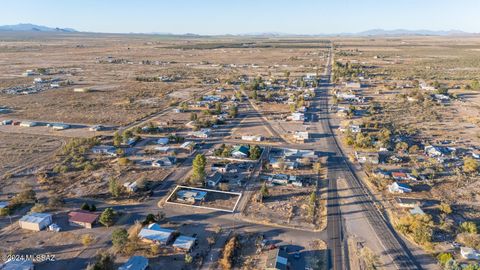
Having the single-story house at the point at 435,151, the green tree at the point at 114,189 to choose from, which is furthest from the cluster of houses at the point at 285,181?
the single-story house at the point at 435,151

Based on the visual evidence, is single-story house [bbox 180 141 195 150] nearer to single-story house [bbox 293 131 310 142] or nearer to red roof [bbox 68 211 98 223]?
single-story house [bbox 293 131 310 142]

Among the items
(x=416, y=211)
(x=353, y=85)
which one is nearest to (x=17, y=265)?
(x=416, y=211)

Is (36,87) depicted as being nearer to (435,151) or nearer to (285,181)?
(285,181)

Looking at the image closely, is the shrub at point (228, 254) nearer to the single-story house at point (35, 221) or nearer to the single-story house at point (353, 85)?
the single-story house at point (35, 221)

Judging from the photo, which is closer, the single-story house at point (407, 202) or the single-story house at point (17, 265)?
the single-story house at point (17, 265)

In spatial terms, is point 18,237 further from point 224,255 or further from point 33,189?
point 224,255

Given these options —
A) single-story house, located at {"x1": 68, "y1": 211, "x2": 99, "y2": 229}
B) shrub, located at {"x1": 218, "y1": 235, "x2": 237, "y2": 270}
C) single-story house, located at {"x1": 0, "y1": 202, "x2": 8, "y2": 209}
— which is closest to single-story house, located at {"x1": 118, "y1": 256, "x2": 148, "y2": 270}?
shrub, located at {"x1": 218, "y1": 235, "x2": 237, "y2": 270}
